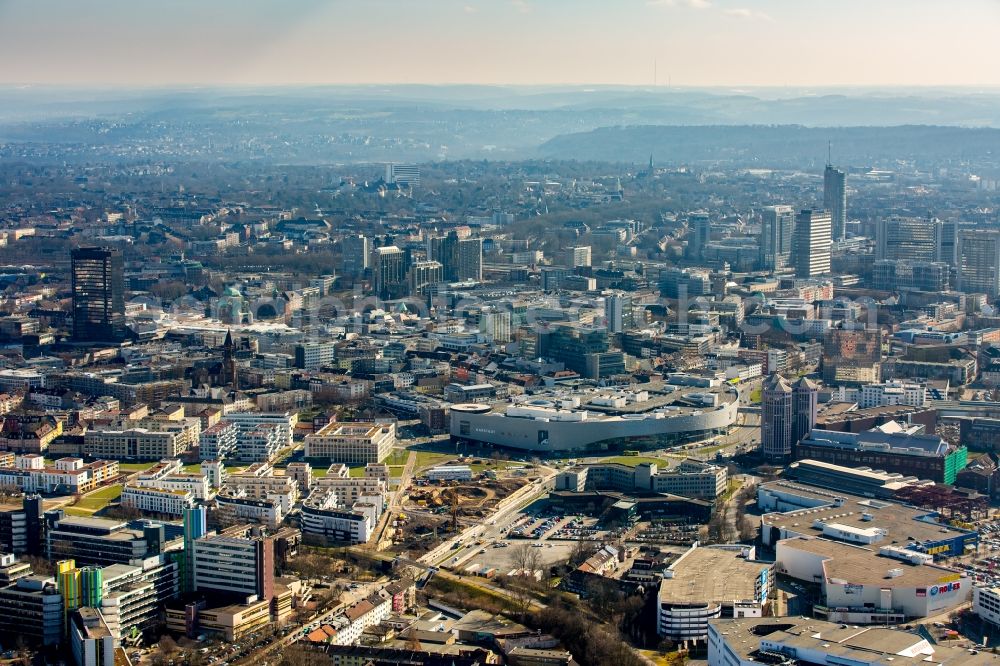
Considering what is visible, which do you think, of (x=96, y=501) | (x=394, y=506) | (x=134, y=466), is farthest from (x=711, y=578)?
(x=134, y=466)

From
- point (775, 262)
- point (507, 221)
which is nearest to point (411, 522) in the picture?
point (775, 262)

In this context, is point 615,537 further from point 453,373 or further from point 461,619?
point 453,373

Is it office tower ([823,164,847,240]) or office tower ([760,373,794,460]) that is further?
office tower ([823,164,847,240])

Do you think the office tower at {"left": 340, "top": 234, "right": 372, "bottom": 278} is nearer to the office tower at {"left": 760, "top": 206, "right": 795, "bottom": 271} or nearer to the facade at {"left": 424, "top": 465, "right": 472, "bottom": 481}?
the office tower at {"left": 760, "top": 206, "right": 795, "bottom": 271}

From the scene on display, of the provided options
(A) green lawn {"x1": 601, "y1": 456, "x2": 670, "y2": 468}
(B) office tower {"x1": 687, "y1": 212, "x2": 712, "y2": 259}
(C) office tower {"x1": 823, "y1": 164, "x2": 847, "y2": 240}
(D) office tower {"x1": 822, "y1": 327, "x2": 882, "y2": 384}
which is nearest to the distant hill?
(C) office tower {"x1": 823, "y1": 164, "x2": 847, "y2": 240}

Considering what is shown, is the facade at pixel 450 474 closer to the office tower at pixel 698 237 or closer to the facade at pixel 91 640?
the facade at pixel 91 640

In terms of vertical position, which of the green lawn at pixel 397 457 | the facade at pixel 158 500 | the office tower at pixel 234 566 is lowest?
the green lawn at pixel 397 457

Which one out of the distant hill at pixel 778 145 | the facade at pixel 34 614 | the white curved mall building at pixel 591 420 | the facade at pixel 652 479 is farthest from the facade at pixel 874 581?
the distant hill at pixel 778 145
